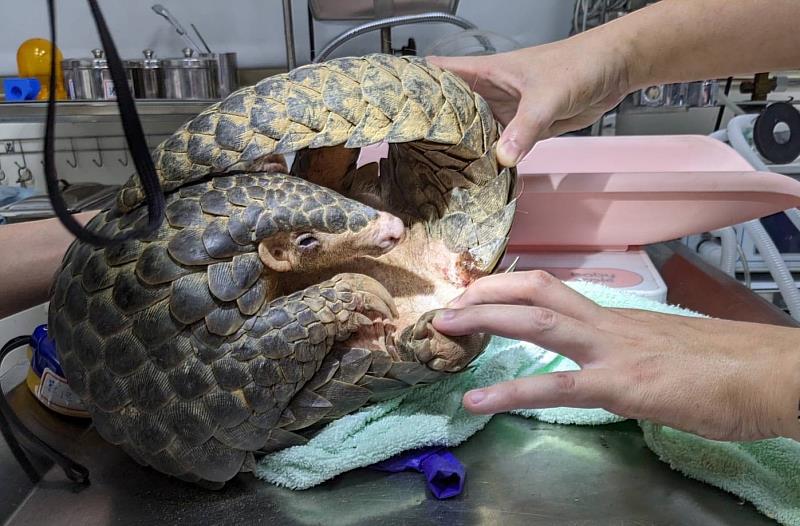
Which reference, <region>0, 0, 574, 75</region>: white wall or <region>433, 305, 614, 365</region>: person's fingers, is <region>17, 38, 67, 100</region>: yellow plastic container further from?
<region>433, 305, 614, 365</region>: person's fingers

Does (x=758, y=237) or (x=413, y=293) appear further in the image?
(x=758, y=237)

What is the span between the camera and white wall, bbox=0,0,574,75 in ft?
5.33

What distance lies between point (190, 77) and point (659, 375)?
4.37 feet

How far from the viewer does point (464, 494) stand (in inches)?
20.9

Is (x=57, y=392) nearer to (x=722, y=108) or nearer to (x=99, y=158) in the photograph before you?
(x=99, y=158)

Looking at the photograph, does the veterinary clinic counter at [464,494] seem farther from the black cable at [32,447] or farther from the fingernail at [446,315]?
the fingernail at [446,315]

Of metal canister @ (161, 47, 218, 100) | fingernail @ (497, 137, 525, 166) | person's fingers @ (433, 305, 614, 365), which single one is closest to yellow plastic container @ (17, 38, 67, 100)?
metal canister @ (161, 47, 218, 100)

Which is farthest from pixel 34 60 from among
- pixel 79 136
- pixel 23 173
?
pixel 23 173

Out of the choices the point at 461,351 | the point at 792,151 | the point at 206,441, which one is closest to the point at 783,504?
the point at 461,351

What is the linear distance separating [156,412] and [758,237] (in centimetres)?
105

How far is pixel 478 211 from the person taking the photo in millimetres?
610

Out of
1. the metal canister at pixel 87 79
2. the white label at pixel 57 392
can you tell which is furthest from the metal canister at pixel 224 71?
the white label at pixel 57 392

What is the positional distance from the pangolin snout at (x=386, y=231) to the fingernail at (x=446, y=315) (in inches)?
2.9

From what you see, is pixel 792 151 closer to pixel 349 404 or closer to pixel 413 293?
pixel 413 293
